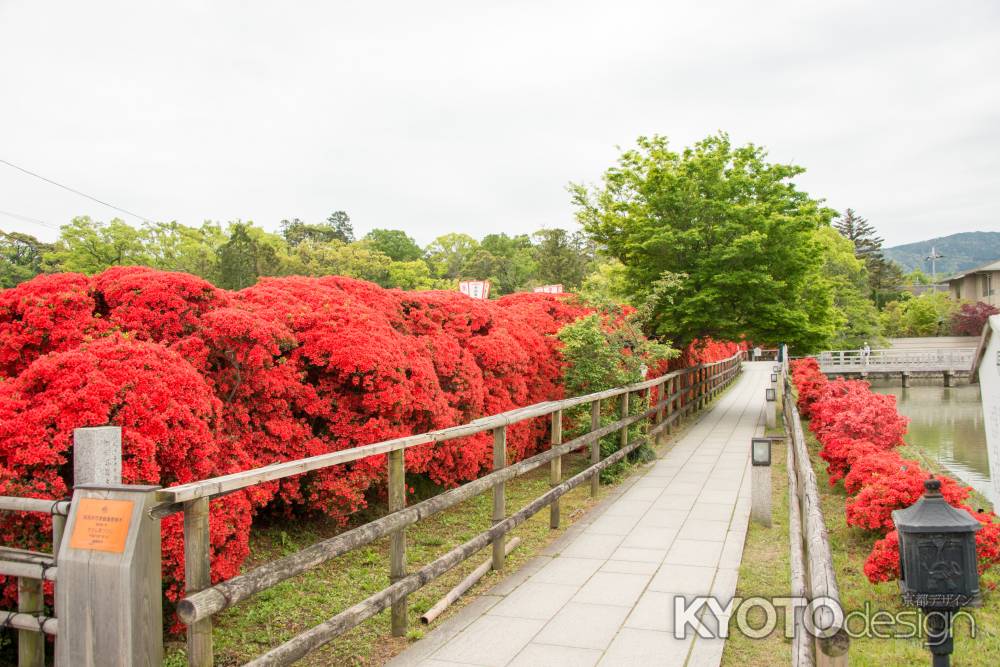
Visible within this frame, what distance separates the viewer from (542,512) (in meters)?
7.90

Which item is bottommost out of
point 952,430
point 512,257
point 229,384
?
point 952,430

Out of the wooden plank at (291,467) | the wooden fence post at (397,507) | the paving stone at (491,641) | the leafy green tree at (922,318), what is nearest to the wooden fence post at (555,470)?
the wooden plank at (291,467)

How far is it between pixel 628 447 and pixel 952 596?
6696 mm

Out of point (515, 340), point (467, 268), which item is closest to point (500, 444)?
point (515, 340)

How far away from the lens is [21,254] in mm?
54094

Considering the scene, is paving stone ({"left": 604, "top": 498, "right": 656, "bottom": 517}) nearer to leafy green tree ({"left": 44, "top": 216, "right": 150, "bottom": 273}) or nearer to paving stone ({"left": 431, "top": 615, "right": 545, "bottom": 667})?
paving stone ({"left": 431, "top": 615, "right": 545, "bottom": 667})

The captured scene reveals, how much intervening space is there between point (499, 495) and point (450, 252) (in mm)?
93217

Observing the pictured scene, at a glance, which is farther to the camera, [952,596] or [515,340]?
[515,340]

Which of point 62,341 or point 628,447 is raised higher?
point 62,341

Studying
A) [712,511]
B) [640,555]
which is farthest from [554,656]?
[712,511]

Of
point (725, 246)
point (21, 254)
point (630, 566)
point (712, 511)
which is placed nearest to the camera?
point (630, 566)

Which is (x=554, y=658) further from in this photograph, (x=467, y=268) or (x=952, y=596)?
(x=467, y=268)

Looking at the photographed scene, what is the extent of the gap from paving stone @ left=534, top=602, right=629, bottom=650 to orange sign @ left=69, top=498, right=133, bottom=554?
2536 millimetres

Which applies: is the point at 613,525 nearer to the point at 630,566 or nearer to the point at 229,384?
the point at 630,566
